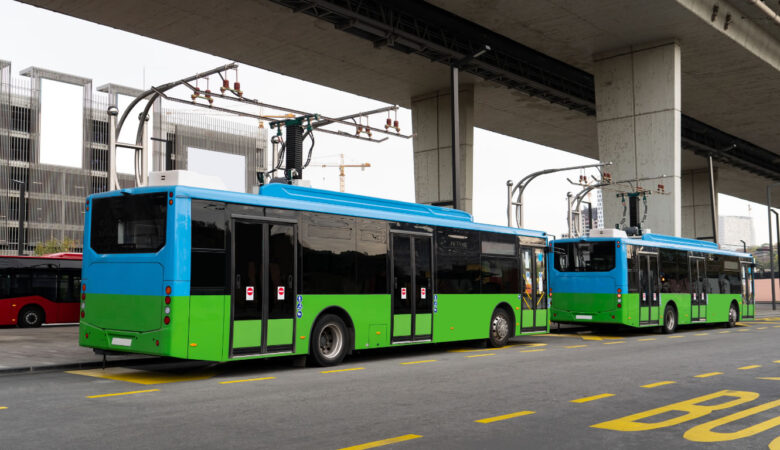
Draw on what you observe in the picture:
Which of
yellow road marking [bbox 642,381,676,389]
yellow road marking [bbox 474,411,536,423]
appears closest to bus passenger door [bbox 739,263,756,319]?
yellow road marking [bbox 642,381,676,389]

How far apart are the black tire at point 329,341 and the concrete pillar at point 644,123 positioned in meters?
18.5

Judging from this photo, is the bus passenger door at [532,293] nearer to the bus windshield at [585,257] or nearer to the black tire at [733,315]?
the bus windshield at [585,257]


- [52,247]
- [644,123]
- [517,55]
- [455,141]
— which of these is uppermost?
[517,55]

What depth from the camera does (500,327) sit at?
57.6 feet

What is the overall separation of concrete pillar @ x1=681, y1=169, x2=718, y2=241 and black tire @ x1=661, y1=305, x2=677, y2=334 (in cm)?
3385

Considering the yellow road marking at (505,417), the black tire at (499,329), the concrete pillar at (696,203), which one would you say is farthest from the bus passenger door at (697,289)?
the concrete pillar at (696,203)

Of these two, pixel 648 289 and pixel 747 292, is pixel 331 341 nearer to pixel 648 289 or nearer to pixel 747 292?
pixel 648 289

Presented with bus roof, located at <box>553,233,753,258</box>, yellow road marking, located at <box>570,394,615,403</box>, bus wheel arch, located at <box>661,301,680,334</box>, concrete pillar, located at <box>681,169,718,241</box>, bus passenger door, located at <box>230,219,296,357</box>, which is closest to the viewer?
yellow road marking, located at <box>570,394,615,403</box>

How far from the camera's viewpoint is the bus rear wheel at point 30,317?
25812 mm

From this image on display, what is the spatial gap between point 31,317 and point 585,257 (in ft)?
62.5

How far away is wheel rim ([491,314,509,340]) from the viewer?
17.4 meters

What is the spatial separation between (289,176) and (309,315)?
5288 mm

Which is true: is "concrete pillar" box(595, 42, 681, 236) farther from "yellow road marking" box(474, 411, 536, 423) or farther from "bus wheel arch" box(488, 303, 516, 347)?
"yellow road marking" box(474, 411, 536, 423)

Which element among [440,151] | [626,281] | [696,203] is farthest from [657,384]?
[696,203]
